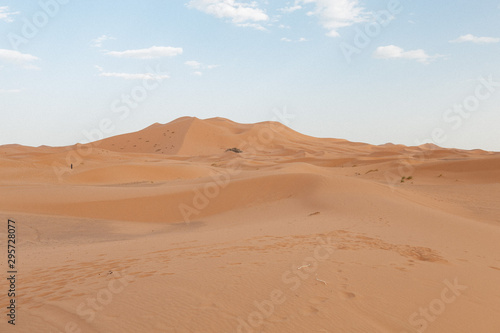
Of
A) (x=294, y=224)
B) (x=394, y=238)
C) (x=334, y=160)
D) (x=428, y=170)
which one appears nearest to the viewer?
(x=394, y=238)

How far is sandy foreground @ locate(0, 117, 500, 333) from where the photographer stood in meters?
3.68

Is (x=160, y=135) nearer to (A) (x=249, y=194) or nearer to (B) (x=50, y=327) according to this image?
(A) (x=249, y=194)

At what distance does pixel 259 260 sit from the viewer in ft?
17.6

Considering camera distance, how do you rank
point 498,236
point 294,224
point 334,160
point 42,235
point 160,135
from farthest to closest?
point 160,135 → point 334,160 → point 42,235 → point 294,224 → point 498,236

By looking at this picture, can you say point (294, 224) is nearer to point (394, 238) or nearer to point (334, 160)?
point (394, 238)

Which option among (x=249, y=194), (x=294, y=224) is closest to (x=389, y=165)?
(x=249, y=194)

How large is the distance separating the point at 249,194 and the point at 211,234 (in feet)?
18.4

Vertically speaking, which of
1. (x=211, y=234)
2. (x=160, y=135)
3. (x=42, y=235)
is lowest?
(x=42, y=235)

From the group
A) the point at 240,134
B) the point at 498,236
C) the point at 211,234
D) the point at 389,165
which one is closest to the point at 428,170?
the point at 389,165

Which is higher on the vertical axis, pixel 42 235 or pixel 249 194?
pixel 249 194

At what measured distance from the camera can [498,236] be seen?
7.92m

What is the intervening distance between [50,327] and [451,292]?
14.0ft

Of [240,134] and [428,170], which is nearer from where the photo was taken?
[428,170]

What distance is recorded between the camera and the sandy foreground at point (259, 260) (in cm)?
368
